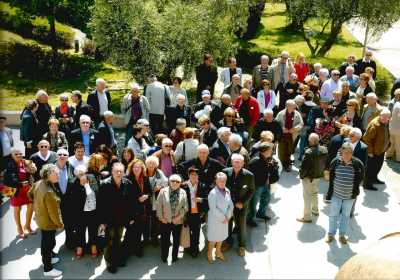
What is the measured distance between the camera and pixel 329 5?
17.6m

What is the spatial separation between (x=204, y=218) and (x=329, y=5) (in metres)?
11.1

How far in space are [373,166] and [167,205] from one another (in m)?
5.48

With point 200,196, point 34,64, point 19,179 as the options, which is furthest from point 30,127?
point 34,64

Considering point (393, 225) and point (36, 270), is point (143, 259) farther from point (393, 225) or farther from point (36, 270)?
point (393, 225)

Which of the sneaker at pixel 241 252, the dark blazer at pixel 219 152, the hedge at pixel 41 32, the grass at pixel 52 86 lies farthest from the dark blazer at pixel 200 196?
the hedge at pixel 41 32

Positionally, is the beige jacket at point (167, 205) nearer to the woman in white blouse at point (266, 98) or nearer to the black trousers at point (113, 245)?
the black trousers at point (113, 245)

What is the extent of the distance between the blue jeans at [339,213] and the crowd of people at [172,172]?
2cm

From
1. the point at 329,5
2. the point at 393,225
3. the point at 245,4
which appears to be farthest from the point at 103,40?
the point at 393,225

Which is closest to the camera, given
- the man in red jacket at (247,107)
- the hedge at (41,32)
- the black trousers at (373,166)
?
the black trousers at (373,166)

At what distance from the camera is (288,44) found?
1100 inches

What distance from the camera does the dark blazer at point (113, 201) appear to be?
8.23 m

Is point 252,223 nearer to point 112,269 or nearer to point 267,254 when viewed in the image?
point 267,254

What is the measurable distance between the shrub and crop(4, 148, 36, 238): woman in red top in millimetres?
13040

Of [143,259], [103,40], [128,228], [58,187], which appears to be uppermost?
[103,40]
